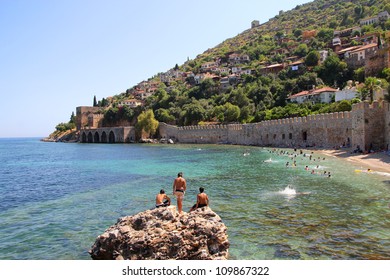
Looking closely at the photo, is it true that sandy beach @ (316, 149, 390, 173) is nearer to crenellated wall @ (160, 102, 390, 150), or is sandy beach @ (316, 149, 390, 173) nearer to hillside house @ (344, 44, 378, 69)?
crenellated wall @ (160, 102, 390, 150)

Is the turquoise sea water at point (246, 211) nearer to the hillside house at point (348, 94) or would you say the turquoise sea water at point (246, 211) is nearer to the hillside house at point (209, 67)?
the hillside house at point (348, 94)

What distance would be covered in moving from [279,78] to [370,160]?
164ft

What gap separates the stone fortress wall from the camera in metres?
26.1

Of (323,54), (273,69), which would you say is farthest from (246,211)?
(273,69)

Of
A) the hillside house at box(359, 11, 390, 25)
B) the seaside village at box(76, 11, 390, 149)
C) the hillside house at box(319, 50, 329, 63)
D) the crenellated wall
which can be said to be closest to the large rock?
the crenellated wall

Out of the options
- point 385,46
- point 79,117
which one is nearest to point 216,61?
point 79,117

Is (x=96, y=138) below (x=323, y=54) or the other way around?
below

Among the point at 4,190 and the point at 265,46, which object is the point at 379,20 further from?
the point at 4,190

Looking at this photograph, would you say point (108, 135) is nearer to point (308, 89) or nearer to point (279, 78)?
point (279, 78)

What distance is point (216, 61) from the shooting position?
115062mm

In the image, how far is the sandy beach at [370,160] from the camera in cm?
2113

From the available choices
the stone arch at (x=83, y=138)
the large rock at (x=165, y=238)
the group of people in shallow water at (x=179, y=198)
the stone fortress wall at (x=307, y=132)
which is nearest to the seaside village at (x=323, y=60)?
the stone fortress wall at (x=307, y=132)

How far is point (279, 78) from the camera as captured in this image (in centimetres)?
7131

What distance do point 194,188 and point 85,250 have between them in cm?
909
